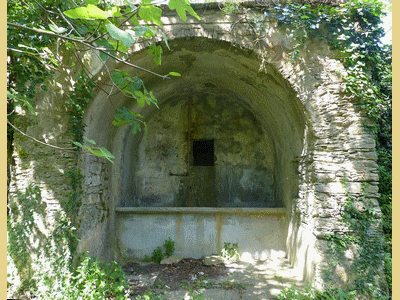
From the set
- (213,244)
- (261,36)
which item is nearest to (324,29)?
(261,36)

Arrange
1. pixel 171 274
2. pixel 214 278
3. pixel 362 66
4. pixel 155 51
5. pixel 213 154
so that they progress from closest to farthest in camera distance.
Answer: pixel 155 51 → pixel 362 66 → pixel 214 278 → pixel 171 274 → pixel 213 154

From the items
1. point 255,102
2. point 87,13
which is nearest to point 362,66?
point 255,102

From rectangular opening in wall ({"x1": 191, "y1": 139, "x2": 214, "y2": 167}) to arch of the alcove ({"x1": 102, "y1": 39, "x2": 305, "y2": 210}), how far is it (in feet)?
4.55

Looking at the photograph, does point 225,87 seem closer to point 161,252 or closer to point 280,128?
point 280,128

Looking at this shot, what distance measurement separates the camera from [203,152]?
285 inches

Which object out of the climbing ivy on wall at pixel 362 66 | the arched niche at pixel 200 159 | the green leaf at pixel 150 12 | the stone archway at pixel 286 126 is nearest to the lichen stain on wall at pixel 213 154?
the arched niche at pixel 200 159

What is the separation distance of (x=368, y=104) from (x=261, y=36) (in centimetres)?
179

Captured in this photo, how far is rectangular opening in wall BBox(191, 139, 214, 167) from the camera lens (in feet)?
23.5

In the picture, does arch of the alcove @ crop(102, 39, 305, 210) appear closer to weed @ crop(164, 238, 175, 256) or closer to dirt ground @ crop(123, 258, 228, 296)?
weed @ crop(164, 238, 175, 256)

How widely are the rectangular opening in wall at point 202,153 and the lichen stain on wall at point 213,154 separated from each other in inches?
3.9

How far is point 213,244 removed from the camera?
5.70 m

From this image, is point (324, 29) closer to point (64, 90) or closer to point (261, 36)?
point (261, 36)

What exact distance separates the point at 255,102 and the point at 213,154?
183 centimetres

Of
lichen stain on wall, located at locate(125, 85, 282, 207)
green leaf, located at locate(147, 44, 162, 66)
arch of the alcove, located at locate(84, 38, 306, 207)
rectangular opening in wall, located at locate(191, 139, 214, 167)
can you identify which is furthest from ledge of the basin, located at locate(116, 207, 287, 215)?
green leaf, located at locate(147, 44, 162, 66)
